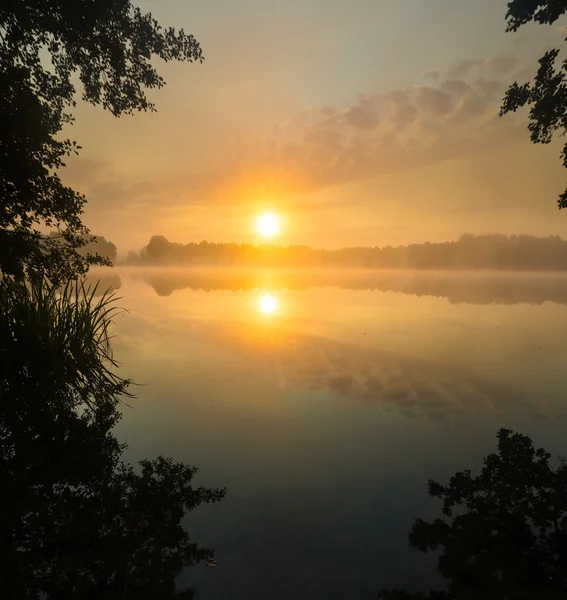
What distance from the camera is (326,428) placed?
32.6 feet

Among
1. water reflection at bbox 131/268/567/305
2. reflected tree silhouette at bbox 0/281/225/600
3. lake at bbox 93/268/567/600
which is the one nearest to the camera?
reflected tree silhouette at bbox 0/281/225/600

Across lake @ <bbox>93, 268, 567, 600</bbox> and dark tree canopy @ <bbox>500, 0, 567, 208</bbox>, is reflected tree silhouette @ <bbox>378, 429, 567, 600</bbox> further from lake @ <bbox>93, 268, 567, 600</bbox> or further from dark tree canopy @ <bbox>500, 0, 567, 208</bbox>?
dark tree canopy @ <bbox>500, 0, 567, 208</bbox>

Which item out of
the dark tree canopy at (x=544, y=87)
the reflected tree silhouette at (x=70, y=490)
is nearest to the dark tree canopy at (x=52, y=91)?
the reflected tree silhouette at (x=70, y=490)

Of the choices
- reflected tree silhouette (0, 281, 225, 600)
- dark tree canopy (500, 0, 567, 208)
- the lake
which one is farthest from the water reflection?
reflected tree silhouette (0, 281, 225, 600)

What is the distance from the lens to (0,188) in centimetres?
934

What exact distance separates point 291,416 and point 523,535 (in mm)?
6348

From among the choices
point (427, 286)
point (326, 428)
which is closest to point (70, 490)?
point (326, 428)

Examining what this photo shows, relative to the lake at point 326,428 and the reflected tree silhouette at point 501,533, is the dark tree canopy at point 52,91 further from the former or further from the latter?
the reflected tree silhouette at point 501,533

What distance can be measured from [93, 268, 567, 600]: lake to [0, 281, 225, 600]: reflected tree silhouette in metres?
0.51

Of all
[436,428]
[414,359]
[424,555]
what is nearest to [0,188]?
[424,555]

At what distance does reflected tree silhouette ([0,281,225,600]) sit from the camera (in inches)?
169

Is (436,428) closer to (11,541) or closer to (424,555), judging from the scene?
(424,555)

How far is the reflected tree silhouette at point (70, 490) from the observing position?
430 centimetres

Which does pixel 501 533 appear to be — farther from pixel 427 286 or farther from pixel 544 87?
pixel 427 286
